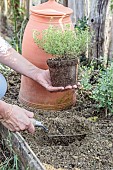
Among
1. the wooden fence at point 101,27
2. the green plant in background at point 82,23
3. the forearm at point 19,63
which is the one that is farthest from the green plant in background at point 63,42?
the green plant in background at point 82,23

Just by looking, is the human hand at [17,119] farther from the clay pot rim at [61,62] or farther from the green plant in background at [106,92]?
the green plant in background at [106,92]

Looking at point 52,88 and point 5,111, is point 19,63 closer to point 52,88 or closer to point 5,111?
point 52,88

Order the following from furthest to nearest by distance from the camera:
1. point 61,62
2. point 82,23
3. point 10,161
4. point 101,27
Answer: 1. point 82,23
2. point 101,27
3. point 61,62
4. point 10,161

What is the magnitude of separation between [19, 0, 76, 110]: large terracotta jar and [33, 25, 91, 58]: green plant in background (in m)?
0.14

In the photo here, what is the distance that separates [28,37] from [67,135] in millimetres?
881

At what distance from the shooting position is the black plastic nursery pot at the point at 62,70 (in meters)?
3.21

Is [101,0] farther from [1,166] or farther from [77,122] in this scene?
[1,166]

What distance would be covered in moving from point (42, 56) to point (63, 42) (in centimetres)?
29

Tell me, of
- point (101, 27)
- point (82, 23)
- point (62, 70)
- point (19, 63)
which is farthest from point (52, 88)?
point (82, 23)

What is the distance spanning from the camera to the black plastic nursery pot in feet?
10.5

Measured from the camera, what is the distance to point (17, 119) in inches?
109

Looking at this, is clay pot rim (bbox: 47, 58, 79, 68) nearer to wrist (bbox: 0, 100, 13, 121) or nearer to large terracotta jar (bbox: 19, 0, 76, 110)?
large terracotta jar (bbox: 19, 0, 76, 110)

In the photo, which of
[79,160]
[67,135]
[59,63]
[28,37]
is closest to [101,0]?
[28,37]

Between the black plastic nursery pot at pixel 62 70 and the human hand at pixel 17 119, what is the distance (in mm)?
471
